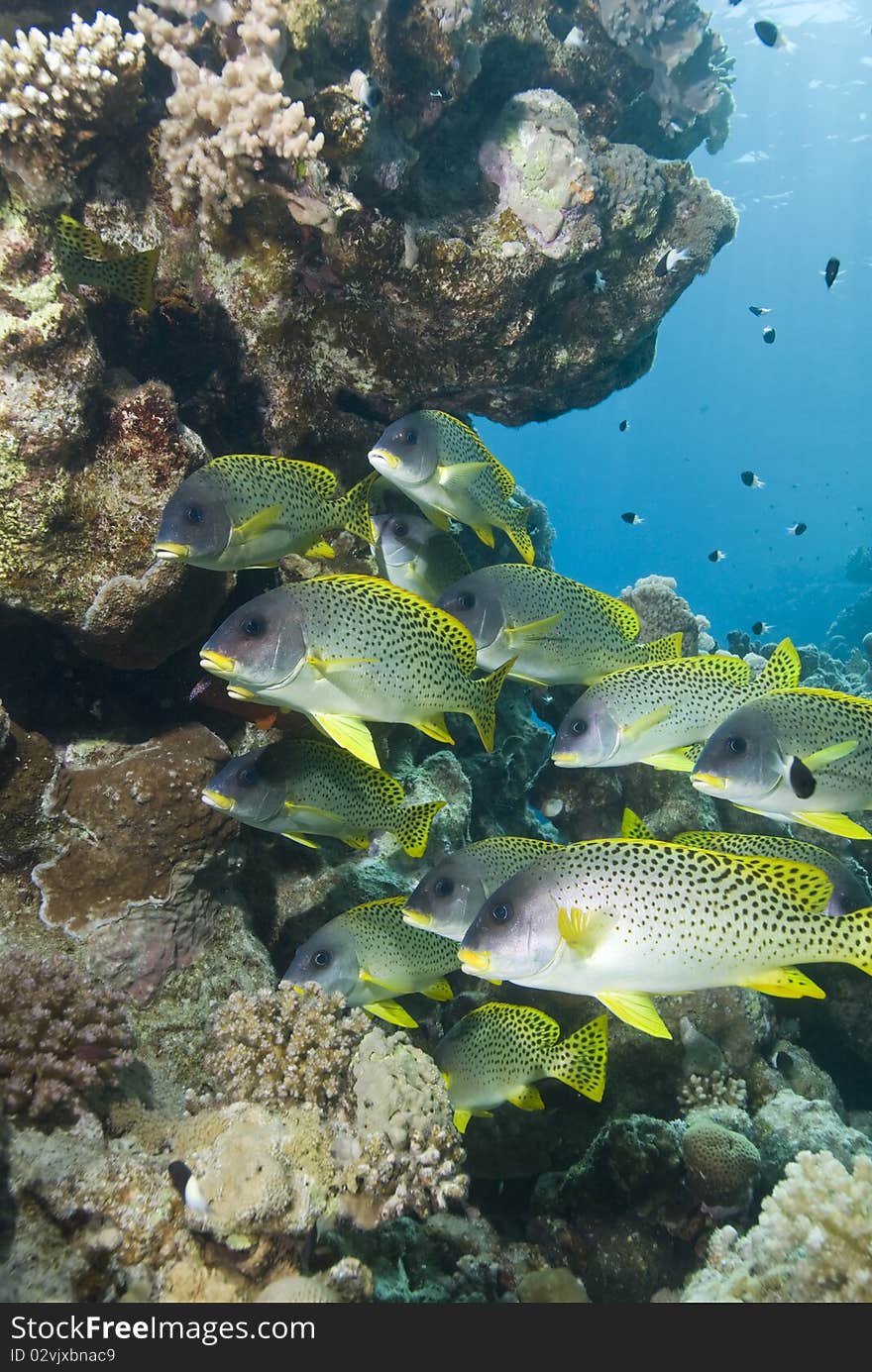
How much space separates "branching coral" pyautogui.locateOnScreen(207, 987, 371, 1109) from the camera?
3.38m

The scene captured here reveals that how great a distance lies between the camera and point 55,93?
414cm

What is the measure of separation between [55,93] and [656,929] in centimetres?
554

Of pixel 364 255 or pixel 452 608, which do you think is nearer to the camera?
pixel 452 608

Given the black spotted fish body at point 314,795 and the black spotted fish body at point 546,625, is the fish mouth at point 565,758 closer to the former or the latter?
the black spotted fish body at point 546,625

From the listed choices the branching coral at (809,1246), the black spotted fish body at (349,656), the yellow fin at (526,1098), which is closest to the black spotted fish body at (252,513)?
the black spotted fish body at (349,656)

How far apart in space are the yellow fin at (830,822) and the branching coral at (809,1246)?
142 centimetres

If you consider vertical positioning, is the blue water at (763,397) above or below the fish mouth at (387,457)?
above

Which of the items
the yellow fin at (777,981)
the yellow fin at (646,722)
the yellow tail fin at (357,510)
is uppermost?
the yellow tail fin at (357,510)

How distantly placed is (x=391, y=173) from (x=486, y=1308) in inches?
257

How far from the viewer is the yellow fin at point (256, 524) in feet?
10.8

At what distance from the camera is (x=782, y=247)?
58125 millimetres

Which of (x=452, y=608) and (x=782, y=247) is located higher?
(x=782, y=247)

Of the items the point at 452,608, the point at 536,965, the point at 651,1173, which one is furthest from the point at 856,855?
the point at 536,965

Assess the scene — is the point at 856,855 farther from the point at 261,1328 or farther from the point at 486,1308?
the point at 261,1328
